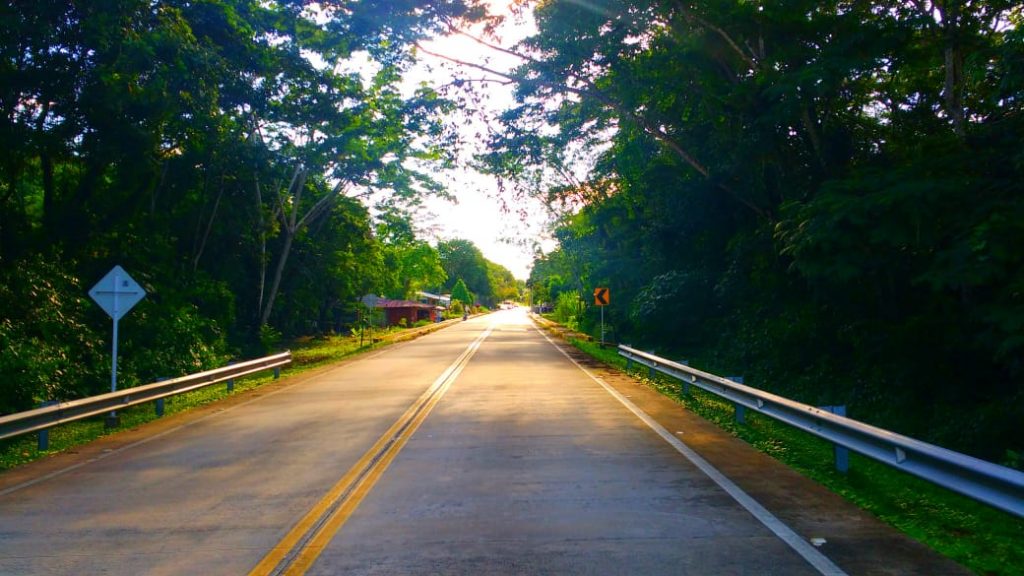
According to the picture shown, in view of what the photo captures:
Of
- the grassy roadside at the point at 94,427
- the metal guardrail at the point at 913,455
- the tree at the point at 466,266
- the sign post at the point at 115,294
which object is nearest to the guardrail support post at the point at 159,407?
the grassy roadside at the point at 94,427

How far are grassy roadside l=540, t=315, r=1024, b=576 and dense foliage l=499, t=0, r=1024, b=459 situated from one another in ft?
11.2

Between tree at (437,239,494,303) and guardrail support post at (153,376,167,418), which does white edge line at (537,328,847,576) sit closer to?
guardrail support post at (153,376,167,418)

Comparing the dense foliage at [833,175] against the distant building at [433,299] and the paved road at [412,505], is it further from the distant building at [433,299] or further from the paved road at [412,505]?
the distant building at [433,299]

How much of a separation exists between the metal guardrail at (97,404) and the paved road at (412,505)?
1.82 feet

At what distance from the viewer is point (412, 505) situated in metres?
6.45

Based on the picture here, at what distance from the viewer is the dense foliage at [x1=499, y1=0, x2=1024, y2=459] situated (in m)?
10.8

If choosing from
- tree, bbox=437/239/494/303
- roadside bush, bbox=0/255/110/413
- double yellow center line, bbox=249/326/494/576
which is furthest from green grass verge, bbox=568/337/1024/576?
tree, bbox=437/239/494/303

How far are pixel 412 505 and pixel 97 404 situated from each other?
661 cm

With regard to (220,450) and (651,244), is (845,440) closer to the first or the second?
(220,450)

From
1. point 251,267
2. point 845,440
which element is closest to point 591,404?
point 845,440

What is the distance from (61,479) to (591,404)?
8.25m

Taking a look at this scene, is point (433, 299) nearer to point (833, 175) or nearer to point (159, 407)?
point (833, 175)

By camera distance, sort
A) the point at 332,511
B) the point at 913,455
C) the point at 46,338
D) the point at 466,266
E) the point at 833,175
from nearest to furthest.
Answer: the point at 913,455 → the point at 332,511 → the point at 46,338 → the point at 833,175 → the point at 466,266

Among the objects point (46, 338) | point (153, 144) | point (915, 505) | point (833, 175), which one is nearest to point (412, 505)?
point (915, 505)
